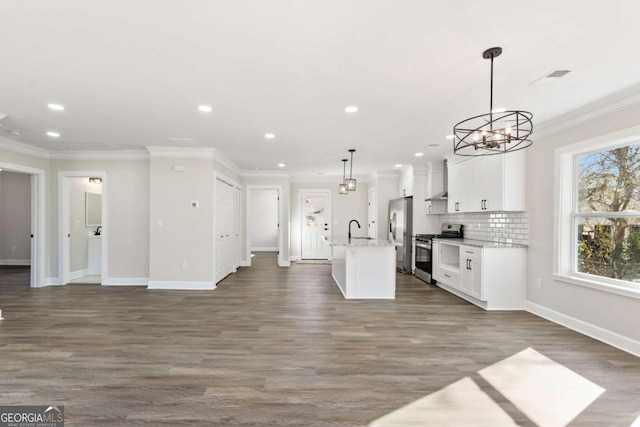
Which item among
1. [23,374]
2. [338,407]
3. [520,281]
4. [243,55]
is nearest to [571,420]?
[338,407]

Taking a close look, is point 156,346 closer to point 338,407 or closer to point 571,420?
point 338,407

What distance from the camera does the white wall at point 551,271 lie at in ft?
10.4

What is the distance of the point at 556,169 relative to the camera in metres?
3.97

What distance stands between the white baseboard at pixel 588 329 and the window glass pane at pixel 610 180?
125cm

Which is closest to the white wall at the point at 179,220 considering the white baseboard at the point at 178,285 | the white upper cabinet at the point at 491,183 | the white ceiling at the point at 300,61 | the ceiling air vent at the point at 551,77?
the white baseboard at the point at 178,285

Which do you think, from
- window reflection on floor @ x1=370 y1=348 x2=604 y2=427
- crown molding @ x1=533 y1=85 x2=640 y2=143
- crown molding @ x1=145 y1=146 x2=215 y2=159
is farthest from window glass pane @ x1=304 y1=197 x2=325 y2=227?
window reflection on floor @ x1=370 y1=348 x2=604 y2=427

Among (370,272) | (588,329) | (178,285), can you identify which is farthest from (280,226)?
(588,329)

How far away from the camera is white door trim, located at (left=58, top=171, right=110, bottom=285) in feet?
19.6

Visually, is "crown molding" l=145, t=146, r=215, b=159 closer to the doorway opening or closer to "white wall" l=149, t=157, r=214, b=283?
"white wall" l=149, t=157, r=214, b=283

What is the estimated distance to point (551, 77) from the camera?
9.02 feet

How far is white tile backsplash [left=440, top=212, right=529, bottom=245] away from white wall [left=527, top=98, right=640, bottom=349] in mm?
172

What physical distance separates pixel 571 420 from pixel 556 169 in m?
2.94

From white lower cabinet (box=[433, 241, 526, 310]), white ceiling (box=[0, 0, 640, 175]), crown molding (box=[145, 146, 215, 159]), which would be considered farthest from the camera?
crown molding (box=[145, 146, 215, 159])

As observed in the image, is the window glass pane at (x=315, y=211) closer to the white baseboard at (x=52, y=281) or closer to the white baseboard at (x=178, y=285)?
the white baseboard at (x=178, y=285)
